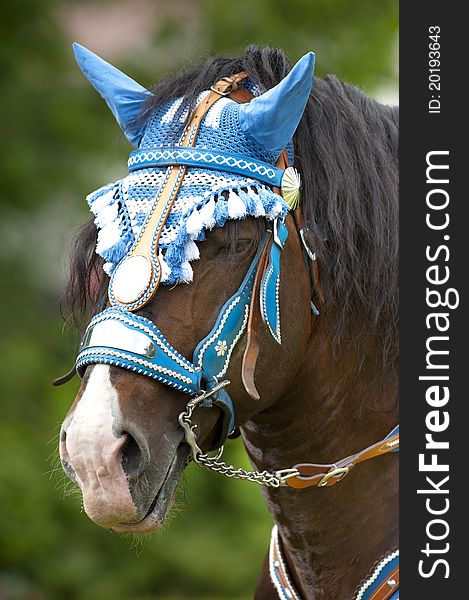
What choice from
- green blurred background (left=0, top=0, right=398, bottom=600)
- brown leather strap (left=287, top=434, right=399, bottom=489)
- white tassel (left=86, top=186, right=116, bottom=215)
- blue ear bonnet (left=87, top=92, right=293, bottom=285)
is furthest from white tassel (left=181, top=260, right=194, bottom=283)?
green blurred background (left=0, top=0, right=398, bottom=600)

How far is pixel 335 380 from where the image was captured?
269 cm

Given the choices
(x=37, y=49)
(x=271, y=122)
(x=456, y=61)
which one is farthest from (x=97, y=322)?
(x=37, y=49)

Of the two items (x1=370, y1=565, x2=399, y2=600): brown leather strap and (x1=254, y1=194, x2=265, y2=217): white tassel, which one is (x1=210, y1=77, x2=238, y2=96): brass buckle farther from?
(x1=370, y1=565, x2=399, y2=600): brown leather strap

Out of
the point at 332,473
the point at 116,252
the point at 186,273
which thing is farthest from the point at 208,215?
the point at 332,473

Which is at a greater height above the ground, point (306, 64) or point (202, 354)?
point (306, 64)

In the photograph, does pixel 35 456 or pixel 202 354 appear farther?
pixel 35 456

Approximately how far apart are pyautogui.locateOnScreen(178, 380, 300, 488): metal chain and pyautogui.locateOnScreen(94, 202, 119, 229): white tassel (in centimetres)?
53

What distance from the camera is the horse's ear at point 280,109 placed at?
2.32 metres

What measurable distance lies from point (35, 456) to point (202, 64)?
594cm

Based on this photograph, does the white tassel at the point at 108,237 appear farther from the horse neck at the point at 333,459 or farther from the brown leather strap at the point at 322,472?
→ the brown leather strap at the point at 322,472

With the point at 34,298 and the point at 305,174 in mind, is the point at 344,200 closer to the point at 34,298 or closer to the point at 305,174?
the point at 305,174

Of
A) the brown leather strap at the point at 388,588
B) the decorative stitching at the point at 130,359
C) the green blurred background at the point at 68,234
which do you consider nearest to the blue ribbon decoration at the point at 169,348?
the decorative stitching at the point at 130,359

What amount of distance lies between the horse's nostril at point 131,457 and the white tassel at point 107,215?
60cm

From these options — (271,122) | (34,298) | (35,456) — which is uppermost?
(34,298)
